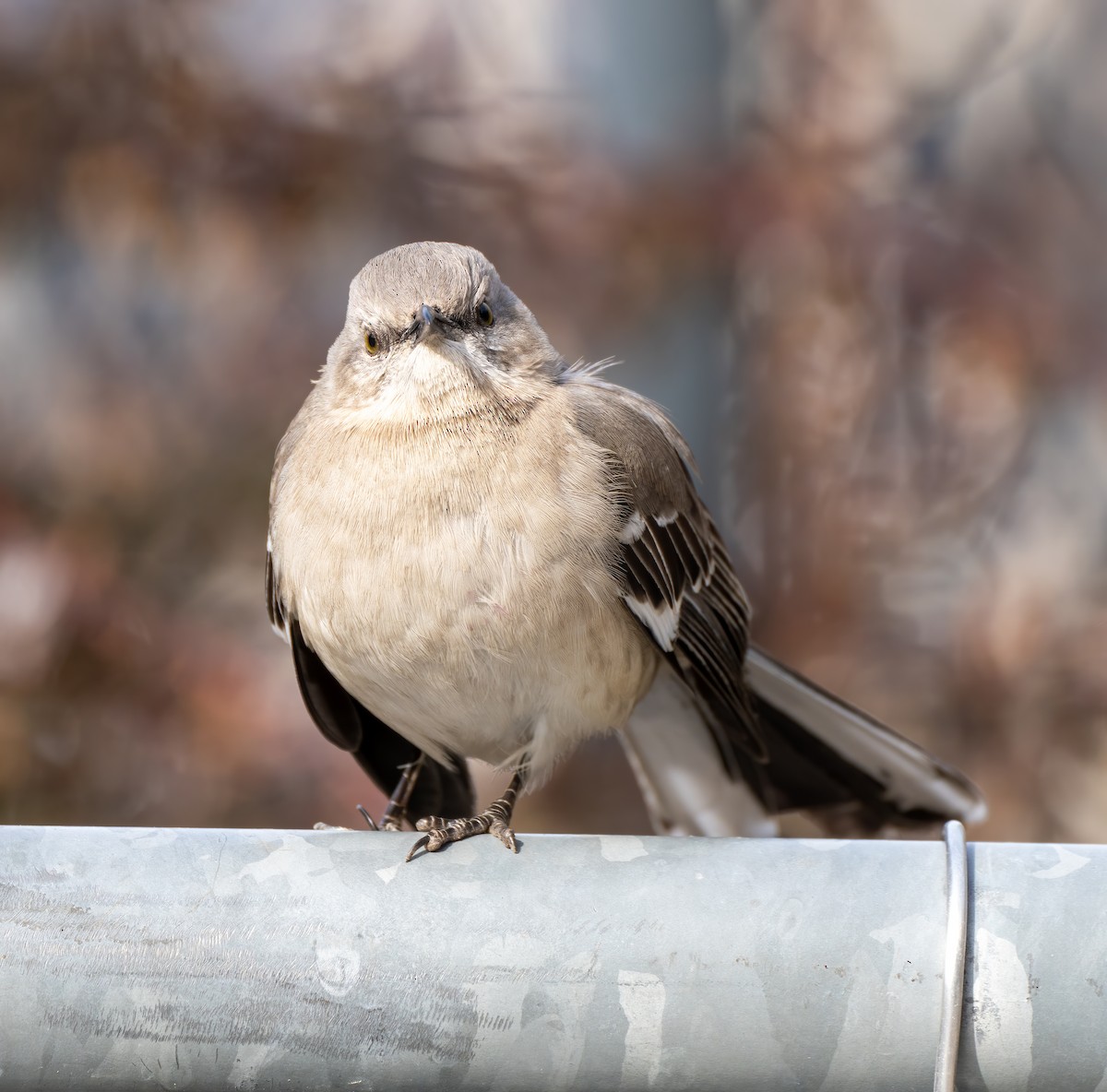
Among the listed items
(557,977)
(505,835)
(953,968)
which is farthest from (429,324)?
(953,968)

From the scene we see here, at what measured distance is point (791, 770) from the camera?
10.9 ft

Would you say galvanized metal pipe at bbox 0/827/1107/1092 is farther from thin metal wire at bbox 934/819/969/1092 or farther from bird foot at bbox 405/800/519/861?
bird foot at bbox 405/800/519/861

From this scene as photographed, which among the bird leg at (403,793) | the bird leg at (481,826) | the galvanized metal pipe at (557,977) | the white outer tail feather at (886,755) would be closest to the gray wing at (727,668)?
the white outer tail feather at (886,755)

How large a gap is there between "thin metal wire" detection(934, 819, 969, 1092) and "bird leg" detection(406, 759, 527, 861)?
54 cm

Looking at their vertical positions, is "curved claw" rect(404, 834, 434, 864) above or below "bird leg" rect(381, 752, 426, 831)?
below

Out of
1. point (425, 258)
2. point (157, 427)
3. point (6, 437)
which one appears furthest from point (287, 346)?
point (425, 258)

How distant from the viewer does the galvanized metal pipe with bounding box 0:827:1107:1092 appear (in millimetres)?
1479

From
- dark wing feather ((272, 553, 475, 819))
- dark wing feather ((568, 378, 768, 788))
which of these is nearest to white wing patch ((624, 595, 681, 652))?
dark wing feather ((568, 378, 768, 788))

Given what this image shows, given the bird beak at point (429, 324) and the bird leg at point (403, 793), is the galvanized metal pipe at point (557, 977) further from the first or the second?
the bird leg at point (403, 793)

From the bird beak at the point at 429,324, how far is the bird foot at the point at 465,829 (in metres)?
0.96

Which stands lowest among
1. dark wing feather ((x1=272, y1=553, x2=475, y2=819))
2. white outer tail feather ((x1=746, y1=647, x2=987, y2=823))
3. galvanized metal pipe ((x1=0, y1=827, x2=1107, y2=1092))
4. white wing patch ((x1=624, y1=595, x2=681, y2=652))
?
galvanized metal pipe ((x1=0, y1=827, x2=1107, y2=1092))

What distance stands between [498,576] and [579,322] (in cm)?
154

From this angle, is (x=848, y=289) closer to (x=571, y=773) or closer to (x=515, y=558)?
(x=571, y=773)

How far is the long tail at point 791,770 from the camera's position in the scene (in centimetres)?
307
